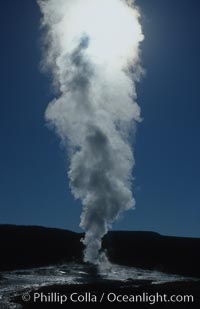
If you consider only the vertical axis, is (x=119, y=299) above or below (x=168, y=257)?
below

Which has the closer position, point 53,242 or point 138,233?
point 53,242

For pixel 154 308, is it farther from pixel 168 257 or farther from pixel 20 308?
pixel 168 257

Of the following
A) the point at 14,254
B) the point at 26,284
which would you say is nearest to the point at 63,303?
the point at 26,284

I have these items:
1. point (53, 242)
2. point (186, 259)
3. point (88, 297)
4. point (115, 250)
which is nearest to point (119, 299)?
point (88, 297)

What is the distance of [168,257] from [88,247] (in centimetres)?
2081

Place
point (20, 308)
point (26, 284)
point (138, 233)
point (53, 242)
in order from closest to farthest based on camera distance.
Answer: point (20, 308), point (26, 284), point (53, 242), point (138, 233)

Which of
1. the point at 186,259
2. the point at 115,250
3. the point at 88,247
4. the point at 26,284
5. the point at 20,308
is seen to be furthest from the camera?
the point at 115,250

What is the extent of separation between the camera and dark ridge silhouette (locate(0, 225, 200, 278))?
65375mm

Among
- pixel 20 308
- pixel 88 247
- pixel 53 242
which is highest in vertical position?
pixel 53 242

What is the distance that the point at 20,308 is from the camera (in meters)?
27.4

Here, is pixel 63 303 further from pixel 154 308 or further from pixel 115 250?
pixel 115 250

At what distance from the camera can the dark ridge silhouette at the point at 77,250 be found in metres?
65.4

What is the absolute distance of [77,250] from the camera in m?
83.8

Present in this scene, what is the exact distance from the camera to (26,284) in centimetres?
3822
